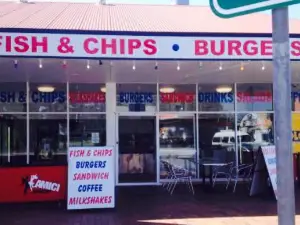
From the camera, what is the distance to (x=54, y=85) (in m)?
13.9

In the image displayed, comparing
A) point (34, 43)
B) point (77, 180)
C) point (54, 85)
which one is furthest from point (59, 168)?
point (54, 85)

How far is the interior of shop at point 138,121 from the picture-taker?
13.7 metres

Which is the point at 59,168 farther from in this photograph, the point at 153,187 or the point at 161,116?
the point at 161,116

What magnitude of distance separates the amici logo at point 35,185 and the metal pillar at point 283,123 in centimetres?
834

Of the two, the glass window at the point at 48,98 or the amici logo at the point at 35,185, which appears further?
the glass window at the point at 48,98

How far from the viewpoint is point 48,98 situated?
545 inches

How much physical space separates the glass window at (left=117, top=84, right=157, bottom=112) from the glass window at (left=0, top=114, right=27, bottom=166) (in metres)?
3.08

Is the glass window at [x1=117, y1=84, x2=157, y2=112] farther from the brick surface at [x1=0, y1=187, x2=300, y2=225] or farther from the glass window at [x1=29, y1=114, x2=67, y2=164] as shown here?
the brick surface at [x1=0, y1=187, x2=300, y2=225]

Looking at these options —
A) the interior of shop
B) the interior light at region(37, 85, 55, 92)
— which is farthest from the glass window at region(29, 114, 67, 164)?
the interior light at region(37, 85, 55, 92)

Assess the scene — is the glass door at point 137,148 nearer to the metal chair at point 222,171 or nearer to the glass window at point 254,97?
the metal chair at point 222,171

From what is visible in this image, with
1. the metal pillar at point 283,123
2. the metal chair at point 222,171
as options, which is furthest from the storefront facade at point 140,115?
the metal pillar at point 283,123

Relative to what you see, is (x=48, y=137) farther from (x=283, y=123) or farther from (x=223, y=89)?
(x=283, y=123)

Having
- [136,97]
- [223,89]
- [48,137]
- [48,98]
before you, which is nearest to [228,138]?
[223,89]

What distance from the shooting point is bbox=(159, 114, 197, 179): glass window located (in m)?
14.1
